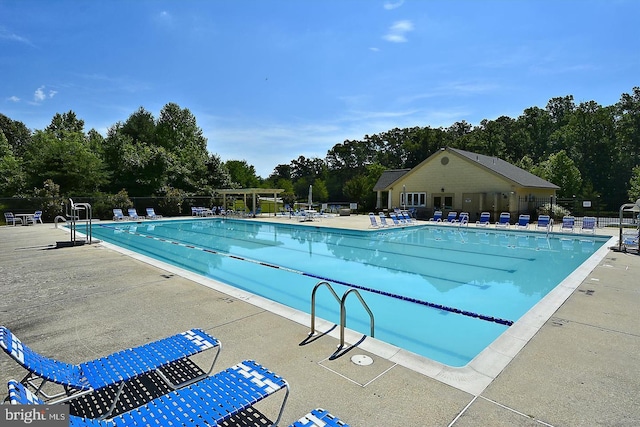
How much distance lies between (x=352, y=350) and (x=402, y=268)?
7.32 metres

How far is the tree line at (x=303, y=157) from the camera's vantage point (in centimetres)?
2759

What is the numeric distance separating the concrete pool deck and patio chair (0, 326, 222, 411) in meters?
0.57

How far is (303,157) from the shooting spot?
210 ft

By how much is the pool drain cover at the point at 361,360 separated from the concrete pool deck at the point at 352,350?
0.24 feet

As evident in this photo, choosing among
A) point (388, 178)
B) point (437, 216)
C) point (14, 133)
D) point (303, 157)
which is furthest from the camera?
point (303, 157)

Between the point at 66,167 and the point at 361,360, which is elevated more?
the point at 66,167

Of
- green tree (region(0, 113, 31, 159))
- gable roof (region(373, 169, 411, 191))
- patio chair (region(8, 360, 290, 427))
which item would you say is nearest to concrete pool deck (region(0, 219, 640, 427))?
patio chair (region(8, 360, 290, 427))

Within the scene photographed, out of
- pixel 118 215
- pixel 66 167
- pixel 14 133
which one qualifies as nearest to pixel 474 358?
pixel 118 215

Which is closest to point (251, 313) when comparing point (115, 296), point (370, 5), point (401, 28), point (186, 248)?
point (115, 296)

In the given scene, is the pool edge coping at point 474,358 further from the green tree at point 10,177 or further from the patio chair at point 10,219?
the green tree at point 10,177

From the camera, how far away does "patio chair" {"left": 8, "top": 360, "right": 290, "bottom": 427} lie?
205cm

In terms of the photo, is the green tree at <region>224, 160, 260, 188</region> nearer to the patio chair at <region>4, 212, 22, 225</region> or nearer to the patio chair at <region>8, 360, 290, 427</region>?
the patio chair at <region>4, 212, 22, 225</region>

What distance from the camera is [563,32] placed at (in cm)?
1323

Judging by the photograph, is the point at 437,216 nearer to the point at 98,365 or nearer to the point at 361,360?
the point at 361,360
